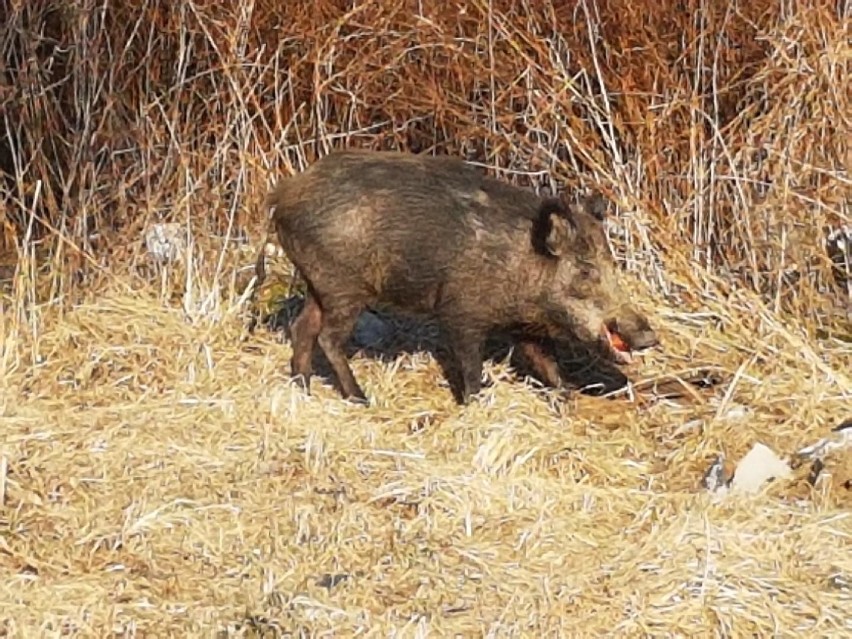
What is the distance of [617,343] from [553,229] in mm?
492

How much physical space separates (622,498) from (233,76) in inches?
116

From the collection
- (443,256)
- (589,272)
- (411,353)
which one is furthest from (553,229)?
(411,353)

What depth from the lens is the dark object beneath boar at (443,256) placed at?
6074 millimetres

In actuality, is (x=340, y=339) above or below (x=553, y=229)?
below

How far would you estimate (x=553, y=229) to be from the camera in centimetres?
610

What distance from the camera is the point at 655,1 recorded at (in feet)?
23.3

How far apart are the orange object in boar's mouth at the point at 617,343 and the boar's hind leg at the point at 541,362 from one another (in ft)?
0.94

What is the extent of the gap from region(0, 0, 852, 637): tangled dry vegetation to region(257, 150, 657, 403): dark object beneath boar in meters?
0.23

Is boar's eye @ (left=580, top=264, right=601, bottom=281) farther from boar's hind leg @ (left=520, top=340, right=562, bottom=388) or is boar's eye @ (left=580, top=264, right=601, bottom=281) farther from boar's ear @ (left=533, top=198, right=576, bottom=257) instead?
boar's hind leg @ (left=520, top=340, right=562, bottom=388)

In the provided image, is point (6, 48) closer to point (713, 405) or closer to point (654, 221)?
point (654, 221)

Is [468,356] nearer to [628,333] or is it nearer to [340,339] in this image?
[340,339]

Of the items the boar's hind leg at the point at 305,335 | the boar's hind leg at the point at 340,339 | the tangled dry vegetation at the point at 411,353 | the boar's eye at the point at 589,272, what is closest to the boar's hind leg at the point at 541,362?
the tangled dry vegetation at the point at 411,353

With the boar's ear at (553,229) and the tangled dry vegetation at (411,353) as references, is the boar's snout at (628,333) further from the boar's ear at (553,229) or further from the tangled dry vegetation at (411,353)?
the boar's ear at (553,229)

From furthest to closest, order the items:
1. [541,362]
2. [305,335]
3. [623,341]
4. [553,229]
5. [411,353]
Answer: [411,353]
[541,362]
[305,335]
[623,341]
[553,229]
